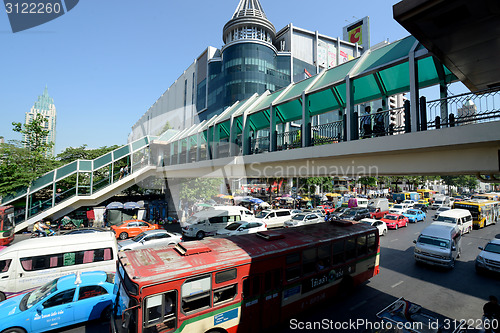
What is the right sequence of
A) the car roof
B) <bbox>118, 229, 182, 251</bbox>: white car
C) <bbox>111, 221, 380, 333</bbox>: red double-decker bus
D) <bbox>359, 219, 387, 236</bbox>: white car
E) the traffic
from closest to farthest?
<bbox>111, 221, 380, 333</bbox>: red double-decker bus < the traffic < the car roof < <bbox>118, 229, 182, 251</bbox>: white car < <bbox>359, 219, 387, 236</bbox>: white car

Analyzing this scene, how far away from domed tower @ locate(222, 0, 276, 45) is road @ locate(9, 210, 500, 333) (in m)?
76.1

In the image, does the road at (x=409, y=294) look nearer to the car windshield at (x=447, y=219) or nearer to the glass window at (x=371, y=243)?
the glass window at (x=371, y=243)

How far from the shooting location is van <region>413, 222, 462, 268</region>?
11711 millimetres

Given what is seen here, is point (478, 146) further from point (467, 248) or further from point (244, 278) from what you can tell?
point (467, 248)

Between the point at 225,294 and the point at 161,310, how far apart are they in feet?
4.96

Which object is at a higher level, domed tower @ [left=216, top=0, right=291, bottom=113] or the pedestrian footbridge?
domed tower @ [left=216, top=0, right=291, bottom=113]

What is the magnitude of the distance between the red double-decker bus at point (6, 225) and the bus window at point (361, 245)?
1958 centimetres

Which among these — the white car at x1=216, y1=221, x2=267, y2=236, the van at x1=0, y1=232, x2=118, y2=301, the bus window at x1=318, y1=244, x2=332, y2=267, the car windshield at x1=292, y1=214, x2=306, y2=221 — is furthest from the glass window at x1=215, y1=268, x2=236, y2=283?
the car windshield at x1=292, y1=214, x2=306, y2=221

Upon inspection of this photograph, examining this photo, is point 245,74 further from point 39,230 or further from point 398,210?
point 39,230

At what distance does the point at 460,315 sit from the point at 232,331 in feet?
25.1

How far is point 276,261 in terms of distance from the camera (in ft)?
22.2

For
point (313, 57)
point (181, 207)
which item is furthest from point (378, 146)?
point (313, 57)

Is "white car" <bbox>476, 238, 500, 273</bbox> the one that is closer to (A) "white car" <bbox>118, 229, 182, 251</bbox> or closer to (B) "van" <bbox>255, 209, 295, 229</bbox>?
(B) "van" <bbox>255, 209, 295, 229</bbox>

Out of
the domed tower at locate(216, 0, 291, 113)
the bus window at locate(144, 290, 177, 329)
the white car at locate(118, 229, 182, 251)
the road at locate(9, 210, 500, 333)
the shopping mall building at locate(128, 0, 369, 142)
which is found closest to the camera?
the bus window at locate(144, 290, 177, 329)
